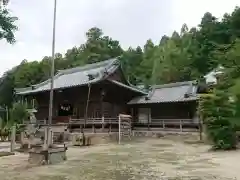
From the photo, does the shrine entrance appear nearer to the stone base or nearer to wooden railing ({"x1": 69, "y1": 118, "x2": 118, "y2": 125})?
wooden railing ({"x1": 69, "y1": 118, "x2": 118, "y2": 125})

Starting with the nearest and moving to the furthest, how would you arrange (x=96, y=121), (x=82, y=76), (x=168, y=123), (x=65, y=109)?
1. (x=96, y=121)
2. (x=168, y=123)
3. (x=65, y=109)
4. (x=82, y=76)

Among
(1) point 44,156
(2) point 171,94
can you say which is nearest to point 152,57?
(2) point 171,94

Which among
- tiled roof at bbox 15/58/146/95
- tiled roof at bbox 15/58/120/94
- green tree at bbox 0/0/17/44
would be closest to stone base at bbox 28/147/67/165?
green tree at bbox 0/0/17/44

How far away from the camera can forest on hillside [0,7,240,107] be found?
4553cm

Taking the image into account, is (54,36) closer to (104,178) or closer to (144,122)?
(104,178)

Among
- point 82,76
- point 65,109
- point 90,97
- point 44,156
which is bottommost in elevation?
point 44,156

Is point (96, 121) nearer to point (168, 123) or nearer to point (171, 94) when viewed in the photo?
point (168, 123)

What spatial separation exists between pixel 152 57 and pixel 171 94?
29.1m

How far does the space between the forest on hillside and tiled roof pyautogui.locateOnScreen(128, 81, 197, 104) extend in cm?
1088

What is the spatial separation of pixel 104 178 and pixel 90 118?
15556 mm

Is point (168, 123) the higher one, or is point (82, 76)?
point (82, 76)

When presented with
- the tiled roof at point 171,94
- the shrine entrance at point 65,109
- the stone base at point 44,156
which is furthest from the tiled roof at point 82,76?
the stone base at point 44,156

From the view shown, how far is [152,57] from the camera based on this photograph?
55.4 metres

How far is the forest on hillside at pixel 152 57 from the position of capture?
149 ft
